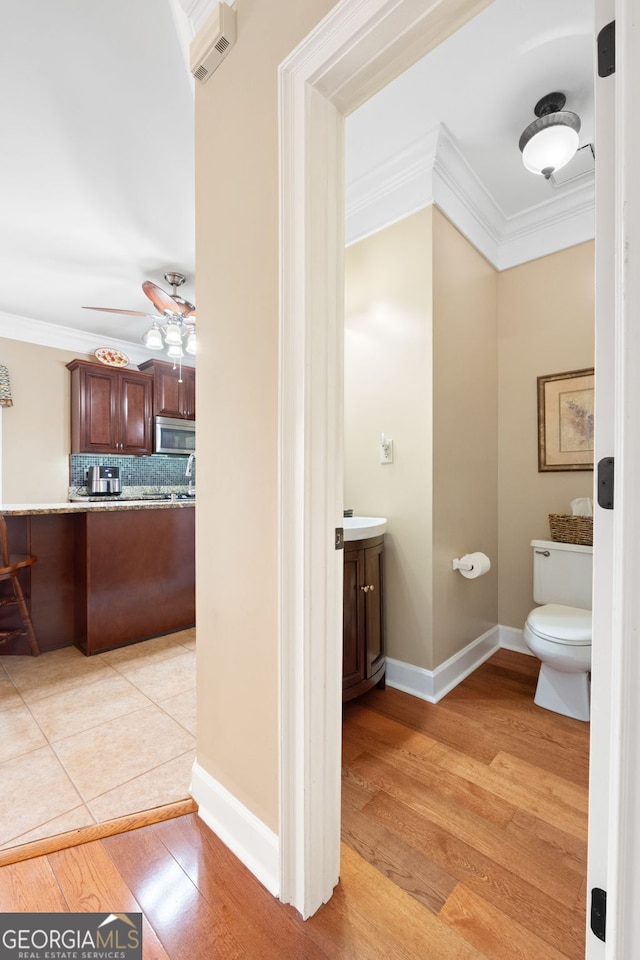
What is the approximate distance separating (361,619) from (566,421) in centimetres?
172

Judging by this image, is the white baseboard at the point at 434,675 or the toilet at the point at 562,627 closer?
the toilet at the point at 562,627

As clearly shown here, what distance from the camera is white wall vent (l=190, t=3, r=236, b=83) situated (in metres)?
1.18

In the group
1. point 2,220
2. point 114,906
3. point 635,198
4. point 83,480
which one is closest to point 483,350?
point 635,198

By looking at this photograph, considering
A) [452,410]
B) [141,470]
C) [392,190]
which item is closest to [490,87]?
[392,190]

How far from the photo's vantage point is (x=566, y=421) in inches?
96.4

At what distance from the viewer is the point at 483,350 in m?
2.51

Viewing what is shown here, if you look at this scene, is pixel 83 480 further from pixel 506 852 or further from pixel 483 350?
pixel 506 852

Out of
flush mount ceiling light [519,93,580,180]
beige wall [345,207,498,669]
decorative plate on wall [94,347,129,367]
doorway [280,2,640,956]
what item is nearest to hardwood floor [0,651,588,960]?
doorway [280,2,640,956]

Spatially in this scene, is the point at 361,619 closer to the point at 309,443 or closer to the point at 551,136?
the point at 309,443

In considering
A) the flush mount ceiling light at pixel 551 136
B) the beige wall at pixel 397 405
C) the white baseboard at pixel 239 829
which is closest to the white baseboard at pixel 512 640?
the beige wall at pixel 397 405

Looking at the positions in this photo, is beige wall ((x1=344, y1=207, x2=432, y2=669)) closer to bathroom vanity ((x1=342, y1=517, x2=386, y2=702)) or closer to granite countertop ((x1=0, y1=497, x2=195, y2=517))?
bathroom vanity ((x1=342, y1=517, x2=386, y2=702))

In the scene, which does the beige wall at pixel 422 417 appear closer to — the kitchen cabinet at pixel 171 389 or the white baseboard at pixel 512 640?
the white baseboard at pixel 512 640

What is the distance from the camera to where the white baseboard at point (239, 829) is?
108 cm

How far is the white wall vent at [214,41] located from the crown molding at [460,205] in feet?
3.50
